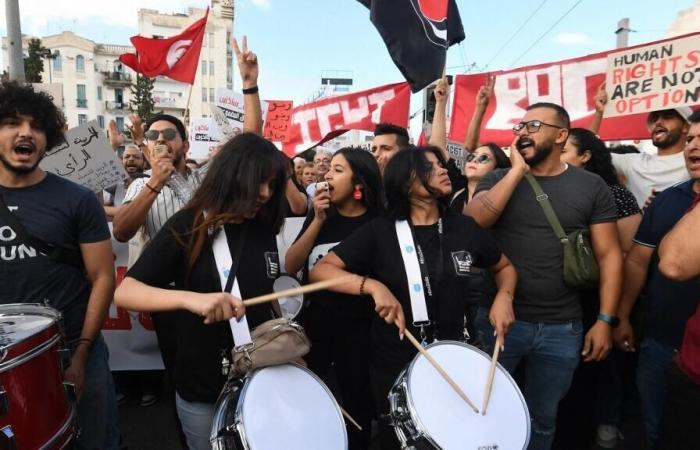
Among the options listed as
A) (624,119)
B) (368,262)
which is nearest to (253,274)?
(368,262)

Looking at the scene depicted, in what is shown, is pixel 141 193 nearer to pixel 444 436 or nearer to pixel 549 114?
pixel 444 436

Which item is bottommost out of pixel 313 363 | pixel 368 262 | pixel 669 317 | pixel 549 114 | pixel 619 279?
pixel 313 363

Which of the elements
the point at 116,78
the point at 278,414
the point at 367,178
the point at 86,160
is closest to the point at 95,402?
the point at 278,414

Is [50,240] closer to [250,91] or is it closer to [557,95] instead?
[250,91]

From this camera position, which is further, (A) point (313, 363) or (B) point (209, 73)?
(B) point (209, 73)

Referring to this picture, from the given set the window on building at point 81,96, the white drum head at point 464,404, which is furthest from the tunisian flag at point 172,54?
the window on building at point 81,96

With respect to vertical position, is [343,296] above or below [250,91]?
below

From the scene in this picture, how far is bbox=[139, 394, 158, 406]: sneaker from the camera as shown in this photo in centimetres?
408

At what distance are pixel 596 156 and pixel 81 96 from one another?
78342 millimetres

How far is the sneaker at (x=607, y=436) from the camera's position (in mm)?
3650

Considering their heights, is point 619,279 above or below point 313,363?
above

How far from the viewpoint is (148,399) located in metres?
4.11

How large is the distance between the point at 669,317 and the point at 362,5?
3890 mm

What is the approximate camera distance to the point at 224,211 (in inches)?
75.5
